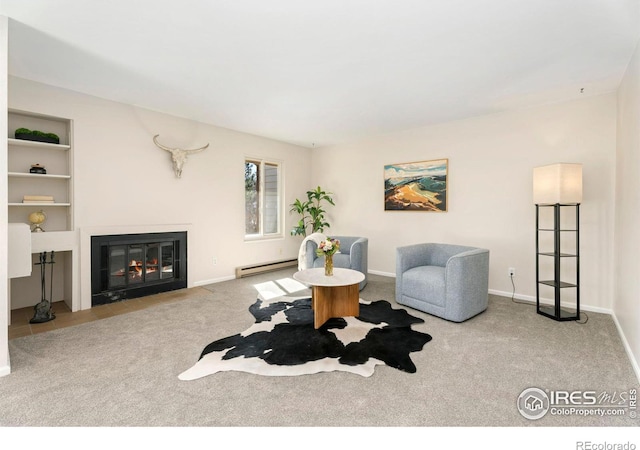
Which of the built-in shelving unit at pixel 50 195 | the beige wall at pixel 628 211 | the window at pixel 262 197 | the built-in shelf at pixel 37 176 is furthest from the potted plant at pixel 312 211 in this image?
the beige wall at pixel 628 211

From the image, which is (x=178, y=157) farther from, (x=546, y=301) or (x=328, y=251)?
(x=546, y=301)

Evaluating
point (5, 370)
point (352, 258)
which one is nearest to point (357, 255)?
point (352, 258)

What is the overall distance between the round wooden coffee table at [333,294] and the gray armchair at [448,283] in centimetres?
74

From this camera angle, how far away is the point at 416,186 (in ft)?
17.2

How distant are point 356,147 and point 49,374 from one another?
5338 millimetres

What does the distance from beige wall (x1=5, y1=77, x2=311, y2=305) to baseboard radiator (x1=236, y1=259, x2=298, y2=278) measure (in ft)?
0.39

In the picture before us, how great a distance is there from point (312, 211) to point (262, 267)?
4.98ft

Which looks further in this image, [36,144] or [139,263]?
[139,263]

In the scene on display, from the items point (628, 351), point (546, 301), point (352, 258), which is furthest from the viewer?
point (352, 258)

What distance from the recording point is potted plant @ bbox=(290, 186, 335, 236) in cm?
627

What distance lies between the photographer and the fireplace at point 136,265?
390 centimetres

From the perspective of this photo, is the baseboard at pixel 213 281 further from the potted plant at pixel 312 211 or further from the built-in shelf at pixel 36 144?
the built-in shelf at pixel 36 144

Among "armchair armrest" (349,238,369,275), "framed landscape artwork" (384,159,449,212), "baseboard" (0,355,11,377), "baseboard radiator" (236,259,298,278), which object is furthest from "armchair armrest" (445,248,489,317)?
"baseboard" (0,355,11,377)
